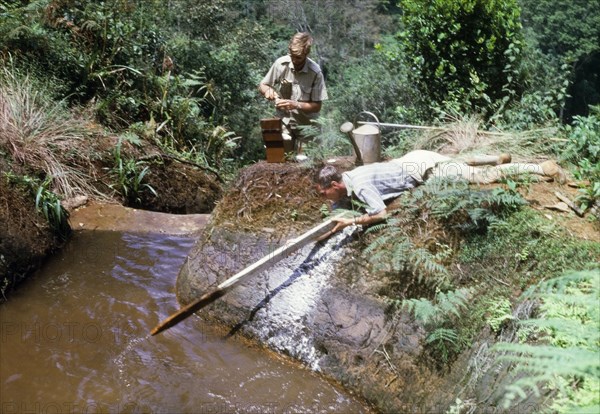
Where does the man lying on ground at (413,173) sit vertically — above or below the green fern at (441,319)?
above

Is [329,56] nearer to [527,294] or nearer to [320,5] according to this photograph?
[320,5]

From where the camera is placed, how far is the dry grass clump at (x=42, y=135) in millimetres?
5559

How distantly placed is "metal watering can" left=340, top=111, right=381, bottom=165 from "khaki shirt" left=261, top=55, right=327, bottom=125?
943mm

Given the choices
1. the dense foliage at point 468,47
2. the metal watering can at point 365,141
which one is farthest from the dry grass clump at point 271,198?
the dense foliage at point 468,47

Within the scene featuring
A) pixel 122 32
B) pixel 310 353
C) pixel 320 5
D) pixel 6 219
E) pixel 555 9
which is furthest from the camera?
pixel 555 9

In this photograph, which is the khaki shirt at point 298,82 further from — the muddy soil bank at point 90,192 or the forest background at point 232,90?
the muddy soil bank at point 90,192

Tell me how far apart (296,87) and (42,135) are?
2775 mm

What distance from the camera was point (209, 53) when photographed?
1001 cm

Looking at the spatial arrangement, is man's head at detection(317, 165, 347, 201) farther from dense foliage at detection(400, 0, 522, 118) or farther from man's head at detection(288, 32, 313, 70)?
dense foliage at detection(400, 0, 522, 118)

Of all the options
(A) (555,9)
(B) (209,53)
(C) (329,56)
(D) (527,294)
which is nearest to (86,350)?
(D) (527,294)

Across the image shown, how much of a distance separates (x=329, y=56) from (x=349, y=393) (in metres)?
15.8

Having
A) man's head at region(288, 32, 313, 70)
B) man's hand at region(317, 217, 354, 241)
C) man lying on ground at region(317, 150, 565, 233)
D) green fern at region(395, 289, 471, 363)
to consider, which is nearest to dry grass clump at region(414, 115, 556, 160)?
man lying on ground at region(317, 150, 565, 233)

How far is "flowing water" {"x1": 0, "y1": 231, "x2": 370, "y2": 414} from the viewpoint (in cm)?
337

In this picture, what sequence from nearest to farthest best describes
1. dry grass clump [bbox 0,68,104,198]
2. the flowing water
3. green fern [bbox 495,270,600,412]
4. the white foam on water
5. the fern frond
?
green fern [bbox 495,270,600,412] < the flowing water < the fern frond < the white foam on water < dry grass clump [bbox 0,68,104,198]
